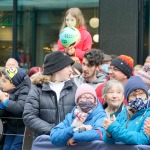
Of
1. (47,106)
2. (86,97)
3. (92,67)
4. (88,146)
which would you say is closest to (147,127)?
(88,146)

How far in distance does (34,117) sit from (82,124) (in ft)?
2.80

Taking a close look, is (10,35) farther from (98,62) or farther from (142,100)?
(142,100)

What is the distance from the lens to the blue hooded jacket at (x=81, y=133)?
4750 mm

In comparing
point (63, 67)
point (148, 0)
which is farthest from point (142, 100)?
point (148, 0)

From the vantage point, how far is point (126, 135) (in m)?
4.44

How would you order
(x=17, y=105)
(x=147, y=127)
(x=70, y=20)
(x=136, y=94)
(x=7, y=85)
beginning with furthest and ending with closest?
(x=70, y=20)
(x=7, y=85)
(x=17, y=105)
(x=136, y=94)
(x=147, y=127)

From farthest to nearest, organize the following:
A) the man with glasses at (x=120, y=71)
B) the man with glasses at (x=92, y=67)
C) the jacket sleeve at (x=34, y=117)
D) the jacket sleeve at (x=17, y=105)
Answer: the jacket sleeve at (x=17, y=105) < the man with glasses at (x=92, y=67) < the man with glasses at (x=120, y=71) < the jacket sleeve at (x=34, y=117)

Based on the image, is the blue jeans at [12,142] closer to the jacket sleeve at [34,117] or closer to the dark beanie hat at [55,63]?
the jacket sleeve at [34,117]

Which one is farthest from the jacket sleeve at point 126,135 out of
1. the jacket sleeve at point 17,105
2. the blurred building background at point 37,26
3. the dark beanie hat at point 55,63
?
the blurred building background at point 37,26

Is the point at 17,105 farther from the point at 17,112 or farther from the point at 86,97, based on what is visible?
the point at 86,97

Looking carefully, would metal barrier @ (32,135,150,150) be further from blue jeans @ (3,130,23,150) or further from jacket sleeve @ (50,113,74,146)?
blue jeans @ (3,130,23,150)

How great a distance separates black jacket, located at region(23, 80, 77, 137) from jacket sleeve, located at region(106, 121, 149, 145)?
1.39 metres

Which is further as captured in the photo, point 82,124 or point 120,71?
point 120,71

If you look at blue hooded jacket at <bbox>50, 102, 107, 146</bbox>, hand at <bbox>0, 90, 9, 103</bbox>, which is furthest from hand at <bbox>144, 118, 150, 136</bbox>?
hand at <bbox>0, 90, 9, 103</bbox>
